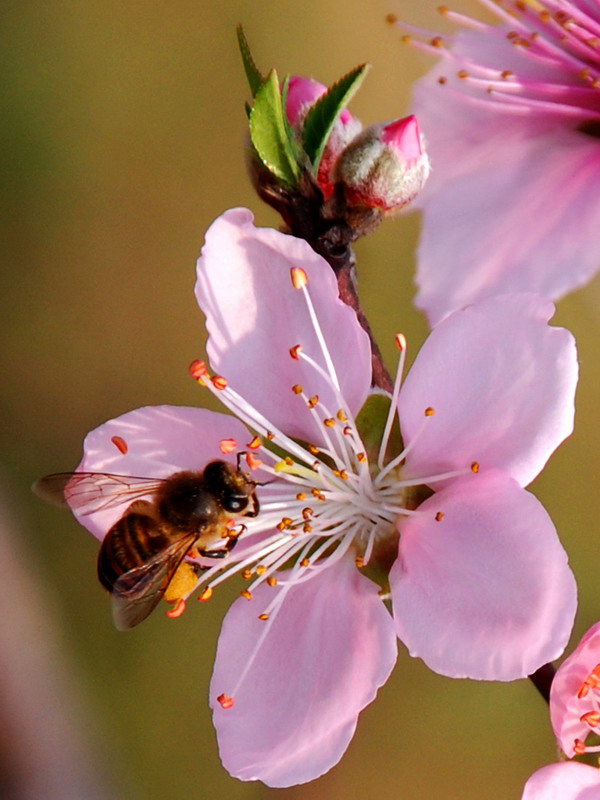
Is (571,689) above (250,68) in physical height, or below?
below

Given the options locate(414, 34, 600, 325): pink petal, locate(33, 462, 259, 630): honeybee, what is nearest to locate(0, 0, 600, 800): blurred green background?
locate(414, 34, 600, 325): pink petal

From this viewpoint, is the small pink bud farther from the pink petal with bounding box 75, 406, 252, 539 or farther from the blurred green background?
the blurred green background

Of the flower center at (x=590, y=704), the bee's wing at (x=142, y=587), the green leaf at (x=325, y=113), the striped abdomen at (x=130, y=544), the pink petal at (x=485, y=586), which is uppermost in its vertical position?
the green leaf at (x=325, y=113)

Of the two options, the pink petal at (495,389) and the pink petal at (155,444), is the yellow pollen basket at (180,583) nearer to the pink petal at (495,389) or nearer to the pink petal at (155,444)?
the pink petal at (155,444)

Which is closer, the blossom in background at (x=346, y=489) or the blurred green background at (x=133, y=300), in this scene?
the blossom in background at (x=346, y=489)

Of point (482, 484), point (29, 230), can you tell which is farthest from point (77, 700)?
point (482, 484)

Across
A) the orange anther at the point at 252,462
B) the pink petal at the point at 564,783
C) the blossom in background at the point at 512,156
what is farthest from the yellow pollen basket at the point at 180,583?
the blossom in background at the point at 512,156

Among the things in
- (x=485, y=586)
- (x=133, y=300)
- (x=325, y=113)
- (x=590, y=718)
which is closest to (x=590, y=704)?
(x=590, y=718)

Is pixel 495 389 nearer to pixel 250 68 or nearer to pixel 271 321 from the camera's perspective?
pixel 271 321
